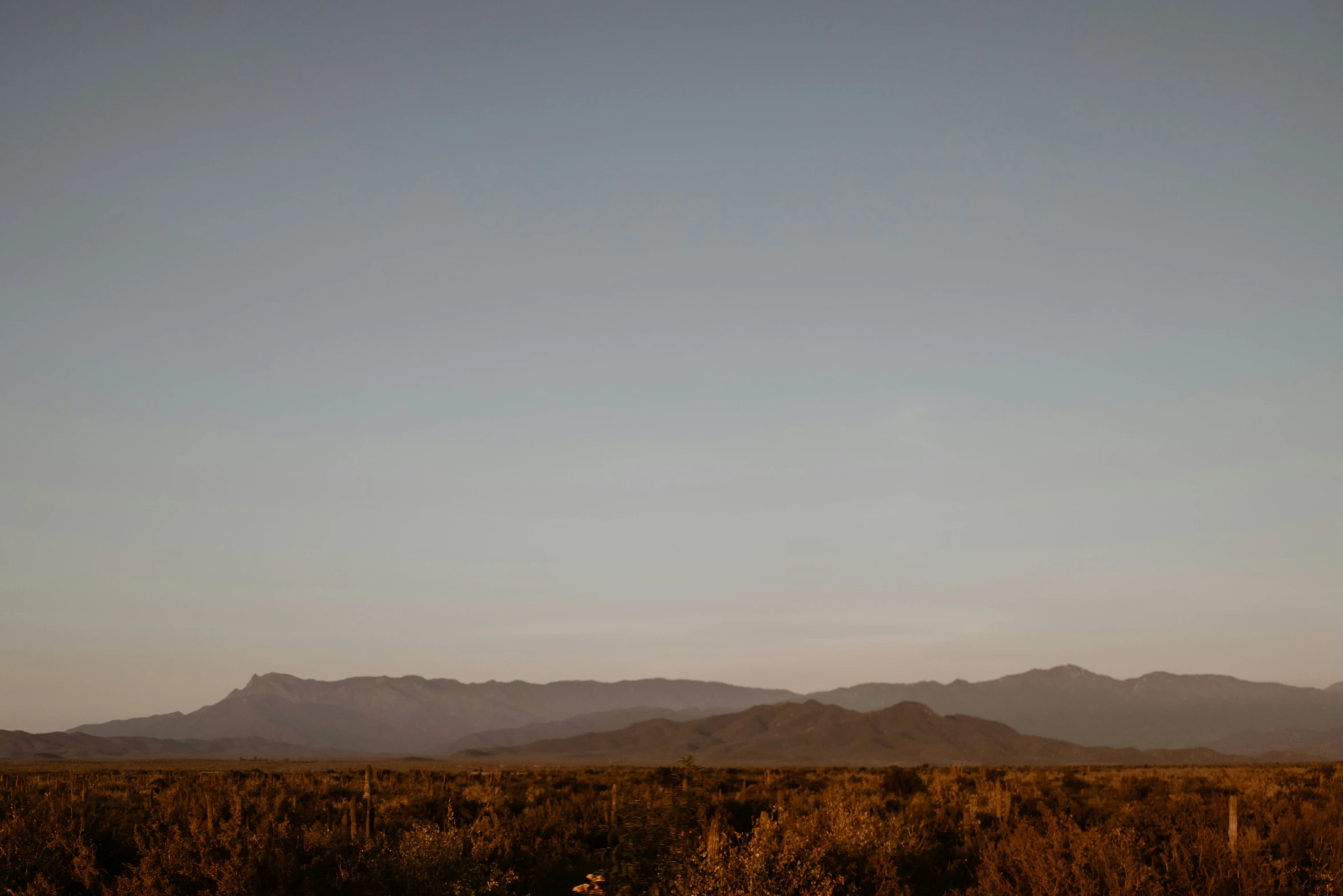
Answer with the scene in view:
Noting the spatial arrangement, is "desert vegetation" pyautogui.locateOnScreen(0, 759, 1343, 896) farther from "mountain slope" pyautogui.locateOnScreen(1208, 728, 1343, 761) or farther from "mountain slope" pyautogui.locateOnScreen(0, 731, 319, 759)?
"mountain slope" pyautogui.locateOnScreen(1208, 728, 1343, 761)

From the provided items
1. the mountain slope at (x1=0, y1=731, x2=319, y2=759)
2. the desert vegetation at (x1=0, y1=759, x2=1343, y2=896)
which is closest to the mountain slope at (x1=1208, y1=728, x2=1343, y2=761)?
the desert vegetation at (x1=0, y1=759, x2=1343, y2=896)

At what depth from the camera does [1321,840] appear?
49.7 feet

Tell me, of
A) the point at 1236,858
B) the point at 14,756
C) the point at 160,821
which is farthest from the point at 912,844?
the point at 14,756

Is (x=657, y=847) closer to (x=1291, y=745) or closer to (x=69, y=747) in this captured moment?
(x=69, y=747)

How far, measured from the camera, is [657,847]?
14383 mm

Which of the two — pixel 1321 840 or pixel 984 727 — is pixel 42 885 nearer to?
pixel 1321 840

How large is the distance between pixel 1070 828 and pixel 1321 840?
4.24 metres

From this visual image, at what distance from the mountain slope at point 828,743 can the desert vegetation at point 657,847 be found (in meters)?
108

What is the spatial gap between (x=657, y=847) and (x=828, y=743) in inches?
5672

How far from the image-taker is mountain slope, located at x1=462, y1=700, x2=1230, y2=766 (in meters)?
136

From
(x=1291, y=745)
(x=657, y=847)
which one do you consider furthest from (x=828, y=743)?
(x=657, y=847)

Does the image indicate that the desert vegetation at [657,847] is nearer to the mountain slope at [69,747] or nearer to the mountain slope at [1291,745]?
the mountain slope at [69,747]

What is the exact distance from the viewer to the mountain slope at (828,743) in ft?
448

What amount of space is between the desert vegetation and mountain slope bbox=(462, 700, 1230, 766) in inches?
4254
